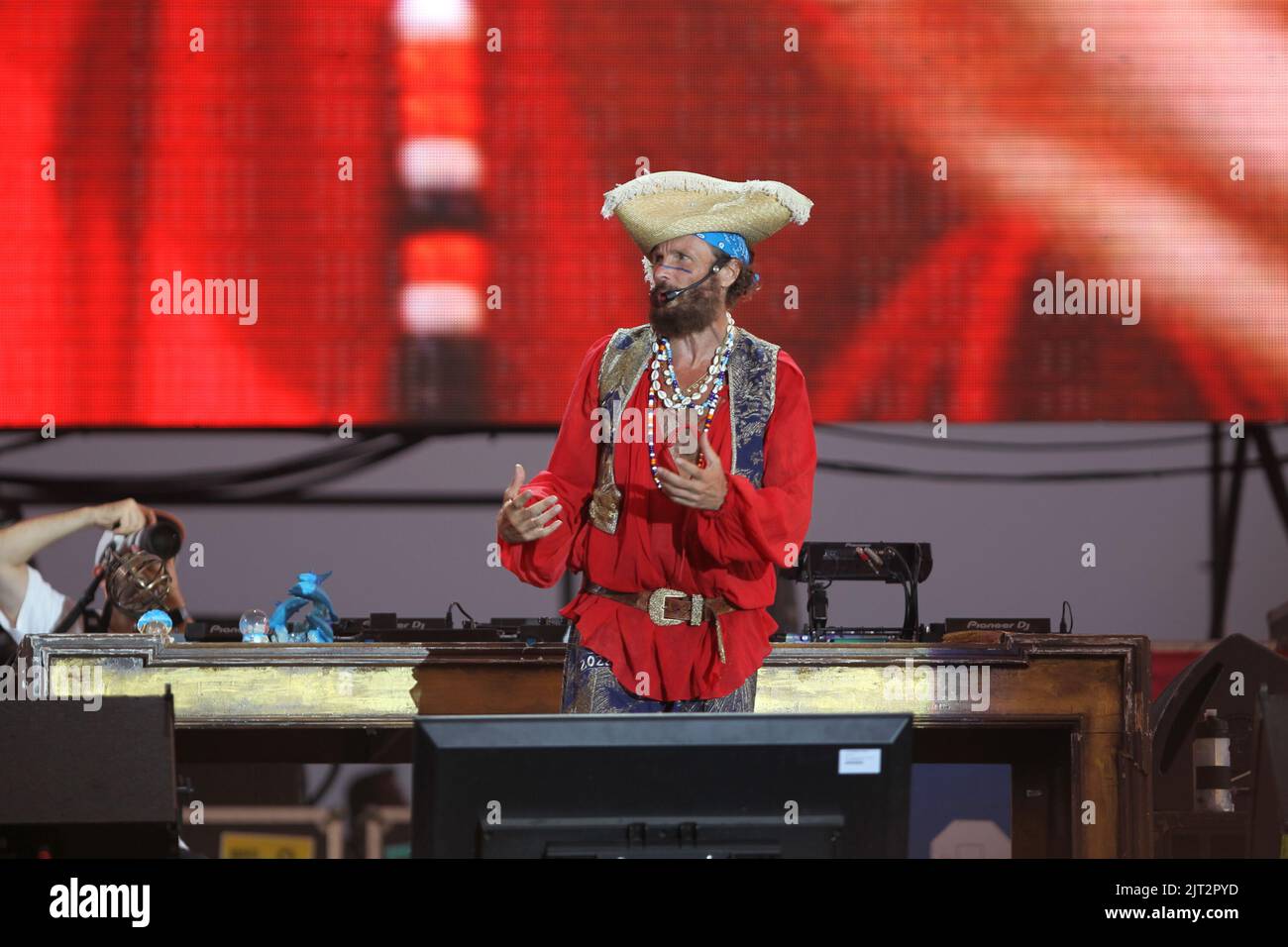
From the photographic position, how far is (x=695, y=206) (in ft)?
8.73

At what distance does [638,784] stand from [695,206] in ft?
4.56

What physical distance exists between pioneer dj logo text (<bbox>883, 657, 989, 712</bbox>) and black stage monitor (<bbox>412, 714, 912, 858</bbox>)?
2186 millimetres

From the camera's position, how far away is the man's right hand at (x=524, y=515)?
93.4 inches

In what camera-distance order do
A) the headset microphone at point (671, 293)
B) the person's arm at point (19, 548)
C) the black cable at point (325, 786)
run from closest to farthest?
the headset microphone at point (671, 293)
the person's arm at point (19, 548)
the black cable at point (325, 786)

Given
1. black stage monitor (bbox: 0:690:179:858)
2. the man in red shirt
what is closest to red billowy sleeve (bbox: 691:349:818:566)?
the man in red shirt

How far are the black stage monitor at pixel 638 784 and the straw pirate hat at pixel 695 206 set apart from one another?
1313 mm

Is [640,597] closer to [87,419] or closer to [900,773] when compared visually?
[900,773]

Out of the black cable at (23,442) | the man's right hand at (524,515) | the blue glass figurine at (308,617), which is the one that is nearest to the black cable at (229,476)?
the black cable at (23,442)

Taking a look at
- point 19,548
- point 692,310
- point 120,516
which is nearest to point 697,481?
point 692,310

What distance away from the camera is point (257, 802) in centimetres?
488

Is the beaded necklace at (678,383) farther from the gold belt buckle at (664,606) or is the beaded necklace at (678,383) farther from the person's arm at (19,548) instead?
the person's arm at (19,548)

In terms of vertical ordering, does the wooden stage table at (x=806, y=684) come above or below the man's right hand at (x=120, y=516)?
below

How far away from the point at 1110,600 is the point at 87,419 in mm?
3422
